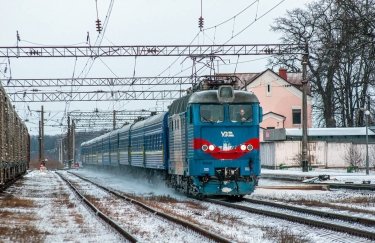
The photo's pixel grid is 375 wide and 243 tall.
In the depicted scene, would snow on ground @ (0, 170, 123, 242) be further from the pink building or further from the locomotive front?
the pink building

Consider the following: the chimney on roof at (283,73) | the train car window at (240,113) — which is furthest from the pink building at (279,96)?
the train car window at (240,113)

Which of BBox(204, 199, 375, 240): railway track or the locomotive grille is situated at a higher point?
the locomotive grille

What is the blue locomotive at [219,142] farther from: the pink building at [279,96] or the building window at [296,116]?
the building window at [296,116]

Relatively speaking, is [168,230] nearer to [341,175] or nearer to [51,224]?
[51,224]

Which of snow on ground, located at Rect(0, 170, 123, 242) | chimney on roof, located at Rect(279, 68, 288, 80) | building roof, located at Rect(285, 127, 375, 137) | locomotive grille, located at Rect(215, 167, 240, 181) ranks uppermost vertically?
chimney on roof, located at Rect(279, 68, 288, 80)

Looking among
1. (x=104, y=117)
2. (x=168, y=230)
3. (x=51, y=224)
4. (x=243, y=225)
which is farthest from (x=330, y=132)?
(x=168, y=230)

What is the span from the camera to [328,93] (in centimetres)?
6569

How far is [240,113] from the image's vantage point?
22.4m

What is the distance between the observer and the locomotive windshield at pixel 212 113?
22034 millimetres

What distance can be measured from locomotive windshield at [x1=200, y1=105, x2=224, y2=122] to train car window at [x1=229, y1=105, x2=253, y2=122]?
322 millimetres

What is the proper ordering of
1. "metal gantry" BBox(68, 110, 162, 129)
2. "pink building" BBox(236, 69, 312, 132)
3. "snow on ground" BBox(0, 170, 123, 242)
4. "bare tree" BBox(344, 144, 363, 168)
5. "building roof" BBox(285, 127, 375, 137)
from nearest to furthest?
"snow on ground" BBox(0, 170, 123, 242), "bare tree" BBox(344, 144, 363, 168), "building roof" BBox(285, 127, 375, 137), "pink building" BBox(236, 69, 312, 132), "metal gantry" BBox(68, 110, 162, 129)

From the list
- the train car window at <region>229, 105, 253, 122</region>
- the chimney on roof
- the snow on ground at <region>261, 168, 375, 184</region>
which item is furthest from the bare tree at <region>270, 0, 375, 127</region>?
the train car window at <region>229, 105, 253, 122</region>

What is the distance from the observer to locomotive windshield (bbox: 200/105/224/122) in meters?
22.0

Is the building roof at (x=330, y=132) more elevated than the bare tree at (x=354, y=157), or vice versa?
the building roof at (x=330, y=132)
